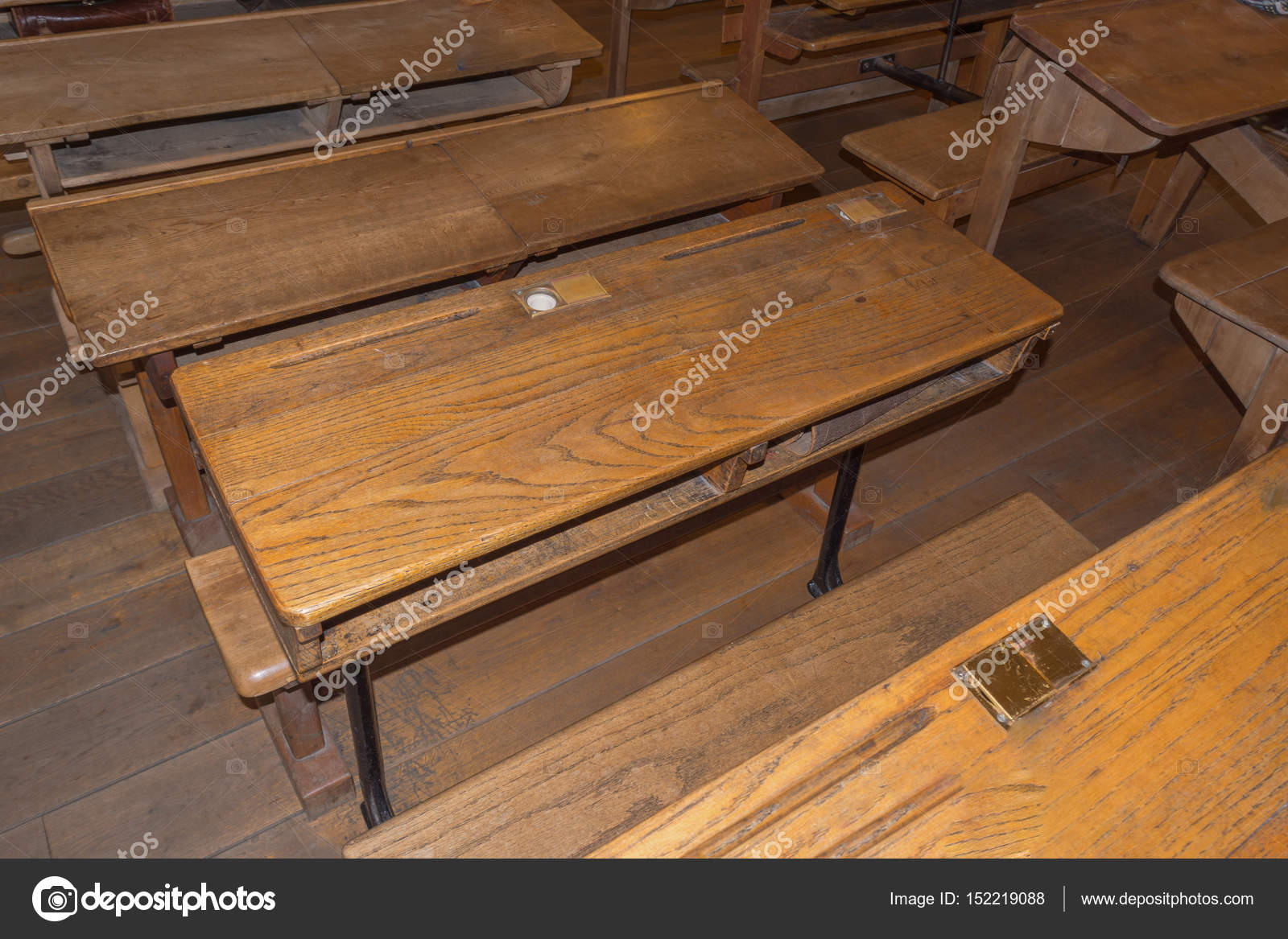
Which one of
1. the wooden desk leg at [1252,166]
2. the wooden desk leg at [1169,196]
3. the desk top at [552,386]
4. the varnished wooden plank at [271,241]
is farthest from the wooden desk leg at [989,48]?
the varnished wooden plank at [271,241]

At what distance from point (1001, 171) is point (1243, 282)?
0.68 m

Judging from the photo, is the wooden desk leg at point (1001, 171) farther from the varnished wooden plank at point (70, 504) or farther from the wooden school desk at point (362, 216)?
the varnished wooden plank at point (70, 504)

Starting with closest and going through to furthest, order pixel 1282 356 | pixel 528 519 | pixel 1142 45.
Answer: pixel 528 519 < pixel 1282 356 < pixel 1142 45

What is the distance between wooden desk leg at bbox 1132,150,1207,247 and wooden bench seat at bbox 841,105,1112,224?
2.74ft

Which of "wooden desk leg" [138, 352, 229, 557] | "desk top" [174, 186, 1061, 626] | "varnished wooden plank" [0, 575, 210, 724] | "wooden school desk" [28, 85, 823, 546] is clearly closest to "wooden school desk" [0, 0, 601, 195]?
"wooden school desk" [28, 85, 823, 546]

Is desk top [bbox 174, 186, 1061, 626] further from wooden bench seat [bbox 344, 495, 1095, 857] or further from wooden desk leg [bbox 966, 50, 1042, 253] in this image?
wooden desk leg [bbox 966, 50, 1042, 253]

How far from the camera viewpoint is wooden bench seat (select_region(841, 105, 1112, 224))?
2689 millimetres

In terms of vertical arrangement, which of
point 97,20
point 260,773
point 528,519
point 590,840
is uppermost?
point 528,519

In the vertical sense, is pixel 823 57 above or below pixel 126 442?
above

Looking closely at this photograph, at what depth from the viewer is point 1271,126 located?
318 cm

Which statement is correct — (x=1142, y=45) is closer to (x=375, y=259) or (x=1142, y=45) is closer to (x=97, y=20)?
(x=375, y=259)

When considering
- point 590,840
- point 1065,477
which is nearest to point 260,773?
point 590,840

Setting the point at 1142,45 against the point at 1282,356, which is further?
the point at 1142,45
